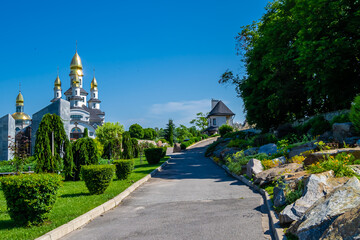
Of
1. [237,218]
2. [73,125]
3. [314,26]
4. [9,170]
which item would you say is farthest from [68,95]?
[237,218]

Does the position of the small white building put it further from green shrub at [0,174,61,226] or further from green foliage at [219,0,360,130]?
green shrub at [0,174,61,226]

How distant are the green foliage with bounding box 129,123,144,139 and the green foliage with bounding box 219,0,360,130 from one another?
6360 centimetres

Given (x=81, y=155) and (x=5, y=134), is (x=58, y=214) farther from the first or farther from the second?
(x=5, y=134)

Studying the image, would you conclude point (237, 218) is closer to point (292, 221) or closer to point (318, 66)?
point (292, 221)

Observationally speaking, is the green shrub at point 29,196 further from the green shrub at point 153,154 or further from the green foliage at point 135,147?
the green foliage at point 135,147

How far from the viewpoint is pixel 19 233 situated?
18.4 feet

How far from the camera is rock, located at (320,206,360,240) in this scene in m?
3.23

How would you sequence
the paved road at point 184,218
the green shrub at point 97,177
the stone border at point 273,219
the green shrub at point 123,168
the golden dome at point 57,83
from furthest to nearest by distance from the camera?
the golden dome at point 57,83 < the green shrub at point 123,168 < the green shrub at point 97,177 < the paved road at point 184,218 < the stone border at point 273,219

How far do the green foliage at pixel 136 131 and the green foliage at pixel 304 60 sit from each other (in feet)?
209

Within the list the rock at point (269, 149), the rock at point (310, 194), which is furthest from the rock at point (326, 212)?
the rock at point (269, 149)

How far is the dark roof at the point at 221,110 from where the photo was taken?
243ft

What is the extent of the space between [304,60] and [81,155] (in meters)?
12.4

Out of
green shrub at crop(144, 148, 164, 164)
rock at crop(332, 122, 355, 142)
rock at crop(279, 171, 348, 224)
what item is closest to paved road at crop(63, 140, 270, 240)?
rock at crop(279, 171, 348, 224)

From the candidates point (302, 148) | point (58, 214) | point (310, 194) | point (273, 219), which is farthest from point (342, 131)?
point (58, 214)
